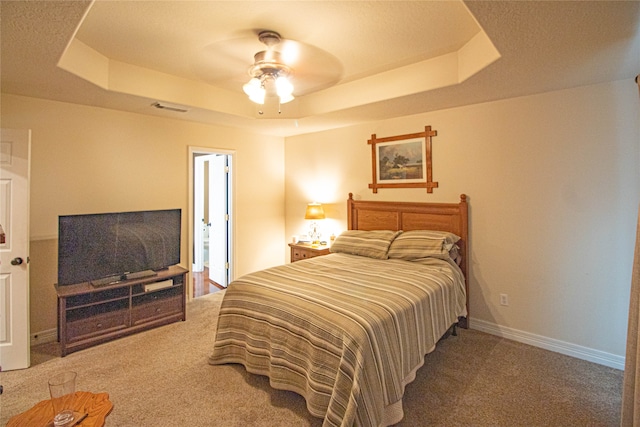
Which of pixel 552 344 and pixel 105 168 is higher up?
pixel 105 168

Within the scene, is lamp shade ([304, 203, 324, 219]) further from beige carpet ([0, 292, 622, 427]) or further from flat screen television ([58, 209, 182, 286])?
beige carpet ([0, 292, 622, 427])

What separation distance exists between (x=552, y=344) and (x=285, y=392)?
98.0 inches

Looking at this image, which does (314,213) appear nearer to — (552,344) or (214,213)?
(214,213)

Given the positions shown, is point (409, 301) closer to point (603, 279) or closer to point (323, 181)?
point (603, 279)

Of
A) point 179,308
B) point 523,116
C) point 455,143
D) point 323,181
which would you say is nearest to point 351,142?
point 323,181

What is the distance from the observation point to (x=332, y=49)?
262cm

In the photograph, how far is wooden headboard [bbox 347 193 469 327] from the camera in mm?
3346

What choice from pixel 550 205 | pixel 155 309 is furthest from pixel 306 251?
pixel 550 205

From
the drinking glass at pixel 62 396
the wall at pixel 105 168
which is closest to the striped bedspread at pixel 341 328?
the drinking glass at pixel 62 396

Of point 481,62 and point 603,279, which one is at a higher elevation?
point 481,62

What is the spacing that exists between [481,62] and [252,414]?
3.02 meters

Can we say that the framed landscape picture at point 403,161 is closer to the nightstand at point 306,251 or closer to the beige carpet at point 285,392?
the nightstand at point 306,251

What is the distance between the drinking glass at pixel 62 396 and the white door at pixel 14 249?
171cm

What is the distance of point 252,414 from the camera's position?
6.71 ft
